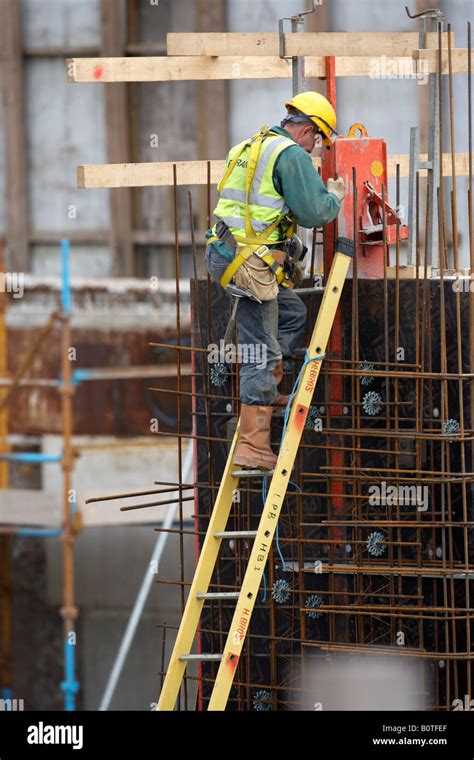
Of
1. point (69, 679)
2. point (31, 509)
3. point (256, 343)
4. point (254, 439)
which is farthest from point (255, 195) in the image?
point (69, 679)

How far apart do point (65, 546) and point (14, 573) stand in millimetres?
950

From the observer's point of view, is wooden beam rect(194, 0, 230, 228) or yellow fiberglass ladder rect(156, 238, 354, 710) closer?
yellow fiberglass ladder rect(156, 238, 354, 710)

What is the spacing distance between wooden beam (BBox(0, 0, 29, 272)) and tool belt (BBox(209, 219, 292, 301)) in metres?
8.78

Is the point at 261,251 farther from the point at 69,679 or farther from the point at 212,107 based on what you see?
the point at 212,107

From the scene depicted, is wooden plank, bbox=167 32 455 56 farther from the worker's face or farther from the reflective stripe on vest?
the reflective stripe on vest

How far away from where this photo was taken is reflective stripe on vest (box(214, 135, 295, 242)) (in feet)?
28.7

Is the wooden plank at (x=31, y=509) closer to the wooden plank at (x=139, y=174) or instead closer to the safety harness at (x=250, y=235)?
the wooden plank at (x=139, y=174)

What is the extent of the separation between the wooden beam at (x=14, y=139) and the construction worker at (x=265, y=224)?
858 cm

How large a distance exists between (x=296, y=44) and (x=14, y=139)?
28.2 ft

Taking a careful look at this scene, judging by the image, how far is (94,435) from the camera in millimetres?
16844

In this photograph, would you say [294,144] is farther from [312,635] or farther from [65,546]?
[65,546]

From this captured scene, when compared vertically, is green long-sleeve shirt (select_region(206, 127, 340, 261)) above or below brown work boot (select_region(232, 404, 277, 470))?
above

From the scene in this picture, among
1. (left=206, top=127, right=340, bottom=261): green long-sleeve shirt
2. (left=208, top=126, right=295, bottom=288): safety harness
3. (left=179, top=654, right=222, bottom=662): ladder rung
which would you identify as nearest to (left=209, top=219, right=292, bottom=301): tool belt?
(left=208, top=126, right=295, bottom=288): safety harness

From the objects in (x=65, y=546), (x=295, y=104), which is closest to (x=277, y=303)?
(x=295, y=104)
